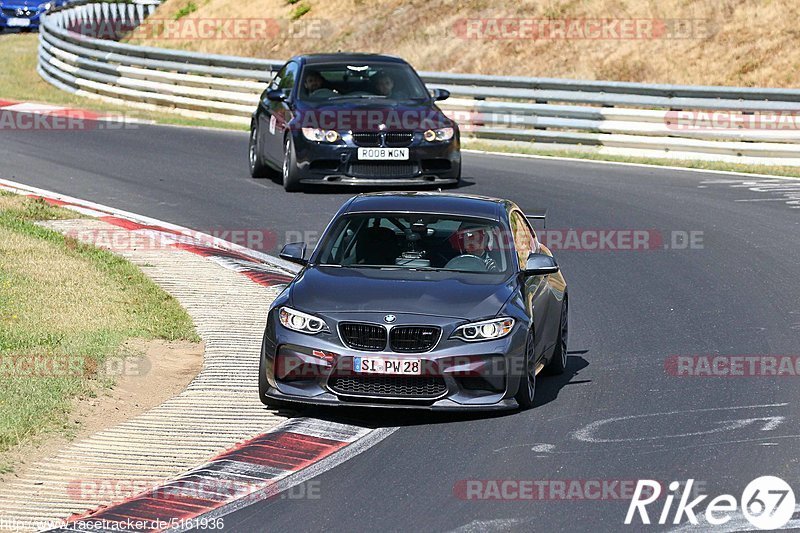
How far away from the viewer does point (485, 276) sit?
32.8ft

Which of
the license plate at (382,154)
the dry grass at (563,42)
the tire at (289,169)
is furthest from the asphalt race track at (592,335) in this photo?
the dry grass at (563,42)

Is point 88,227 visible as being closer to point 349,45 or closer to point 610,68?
point 610,68

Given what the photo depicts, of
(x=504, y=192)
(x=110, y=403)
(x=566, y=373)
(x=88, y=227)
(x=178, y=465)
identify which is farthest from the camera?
(x=504, y=192)

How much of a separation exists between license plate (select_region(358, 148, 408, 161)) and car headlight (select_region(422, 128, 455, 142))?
0.38 metres

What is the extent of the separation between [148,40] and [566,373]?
32.1m

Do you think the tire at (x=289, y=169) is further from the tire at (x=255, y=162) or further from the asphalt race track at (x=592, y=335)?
the tire at (x=255, y=162)

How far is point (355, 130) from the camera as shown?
1911 centimetres

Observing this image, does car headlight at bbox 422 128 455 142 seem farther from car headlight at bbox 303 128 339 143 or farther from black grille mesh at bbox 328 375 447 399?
black grille mesh at bbox 328 375 447 399

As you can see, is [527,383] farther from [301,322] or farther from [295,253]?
[295,253]

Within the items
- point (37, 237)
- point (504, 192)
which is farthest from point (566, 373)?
point (504, 192)

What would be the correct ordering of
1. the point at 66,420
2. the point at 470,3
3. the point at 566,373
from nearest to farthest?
the point at 66,420, the point at 566,373, the point at 470,3

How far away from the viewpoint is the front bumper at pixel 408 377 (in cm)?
909

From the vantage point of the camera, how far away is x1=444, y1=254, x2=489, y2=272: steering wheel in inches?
400

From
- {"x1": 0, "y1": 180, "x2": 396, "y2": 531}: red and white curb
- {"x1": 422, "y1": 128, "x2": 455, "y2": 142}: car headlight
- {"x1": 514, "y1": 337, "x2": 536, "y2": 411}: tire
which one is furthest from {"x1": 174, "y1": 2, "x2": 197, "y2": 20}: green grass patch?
{"x1": 514, "y1": 337, "x2": 536, "y2": 411}: tire
